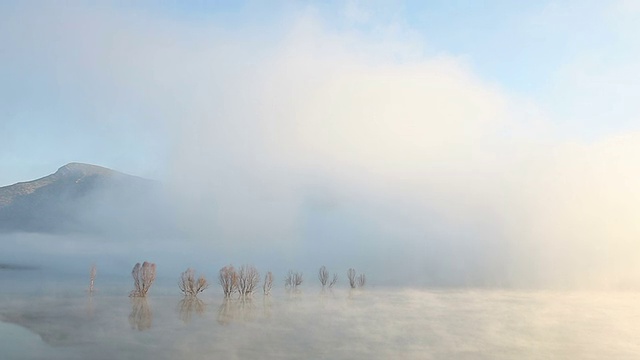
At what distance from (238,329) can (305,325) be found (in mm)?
4905

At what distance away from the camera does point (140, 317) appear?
38.8m

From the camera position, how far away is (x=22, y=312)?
38531 mm

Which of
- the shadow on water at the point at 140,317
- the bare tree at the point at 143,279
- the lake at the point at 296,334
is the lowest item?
the lake at the point at 296,334

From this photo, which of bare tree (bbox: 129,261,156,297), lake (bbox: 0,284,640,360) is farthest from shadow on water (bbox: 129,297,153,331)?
bare tree (bbox: 129,261,156,297)

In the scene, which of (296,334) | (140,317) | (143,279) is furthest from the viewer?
(143,279)

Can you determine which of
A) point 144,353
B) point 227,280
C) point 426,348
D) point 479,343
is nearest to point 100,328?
point 144,353

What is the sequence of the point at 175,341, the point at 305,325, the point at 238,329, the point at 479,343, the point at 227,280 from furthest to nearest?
the point at 227,280 → the point at 305,325 → the point at 238,329 → the point at 479,343 → the point at 175,341

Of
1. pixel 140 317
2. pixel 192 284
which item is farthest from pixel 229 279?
pixel 140 317

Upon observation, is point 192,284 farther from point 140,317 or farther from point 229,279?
point 140,317

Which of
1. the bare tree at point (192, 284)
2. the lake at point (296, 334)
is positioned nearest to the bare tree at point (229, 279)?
the bare tree at point (192, 284)

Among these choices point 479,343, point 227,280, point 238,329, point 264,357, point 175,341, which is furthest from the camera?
point 227,280

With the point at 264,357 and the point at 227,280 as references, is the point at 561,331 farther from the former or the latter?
the point at 227,280

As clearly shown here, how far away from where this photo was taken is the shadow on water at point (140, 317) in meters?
33.6

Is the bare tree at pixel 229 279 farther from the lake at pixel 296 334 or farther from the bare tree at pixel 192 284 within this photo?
the lake at pixel 296 334
